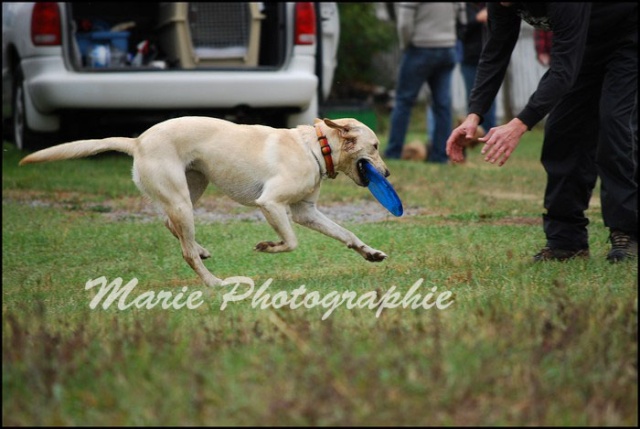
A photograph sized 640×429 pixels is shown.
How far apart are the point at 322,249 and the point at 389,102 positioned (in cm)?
1772

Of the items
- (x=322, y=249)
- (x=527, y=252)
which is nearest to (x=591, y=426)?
(x=527, y=252)

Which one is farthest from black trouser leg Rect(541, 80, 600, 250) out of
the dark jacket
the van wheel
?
the van wheel

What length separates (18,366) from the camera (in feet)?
11.5

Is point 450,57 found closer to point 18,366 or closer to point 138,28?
point 138,28

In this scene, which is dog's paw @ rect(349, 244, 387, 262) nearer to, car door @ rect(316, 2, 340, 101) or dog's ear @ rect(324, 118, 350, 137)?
dog's ear @ rect(324, 118, 350, 137)

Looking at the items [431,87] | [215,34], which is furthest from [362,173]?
[431,87]

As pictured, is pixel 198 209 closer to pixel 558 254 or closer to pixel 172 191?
pixel 172 191

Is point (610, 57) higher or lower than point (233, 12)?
higher

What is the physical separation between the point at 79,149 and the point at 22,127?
593 cm

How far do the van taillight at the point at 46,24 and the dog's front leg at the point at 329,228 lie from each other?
512 cm

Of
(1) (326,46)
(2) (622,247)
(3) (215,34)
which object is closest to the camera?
(2) (622,247)

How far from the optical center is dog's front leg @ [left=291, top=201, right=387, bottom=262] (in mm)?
6352

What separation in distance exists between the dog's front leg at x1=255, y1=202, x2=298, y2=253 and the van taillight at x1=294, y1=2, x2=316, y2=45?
535 cm

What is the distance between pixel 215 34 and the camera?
12.1 meters
